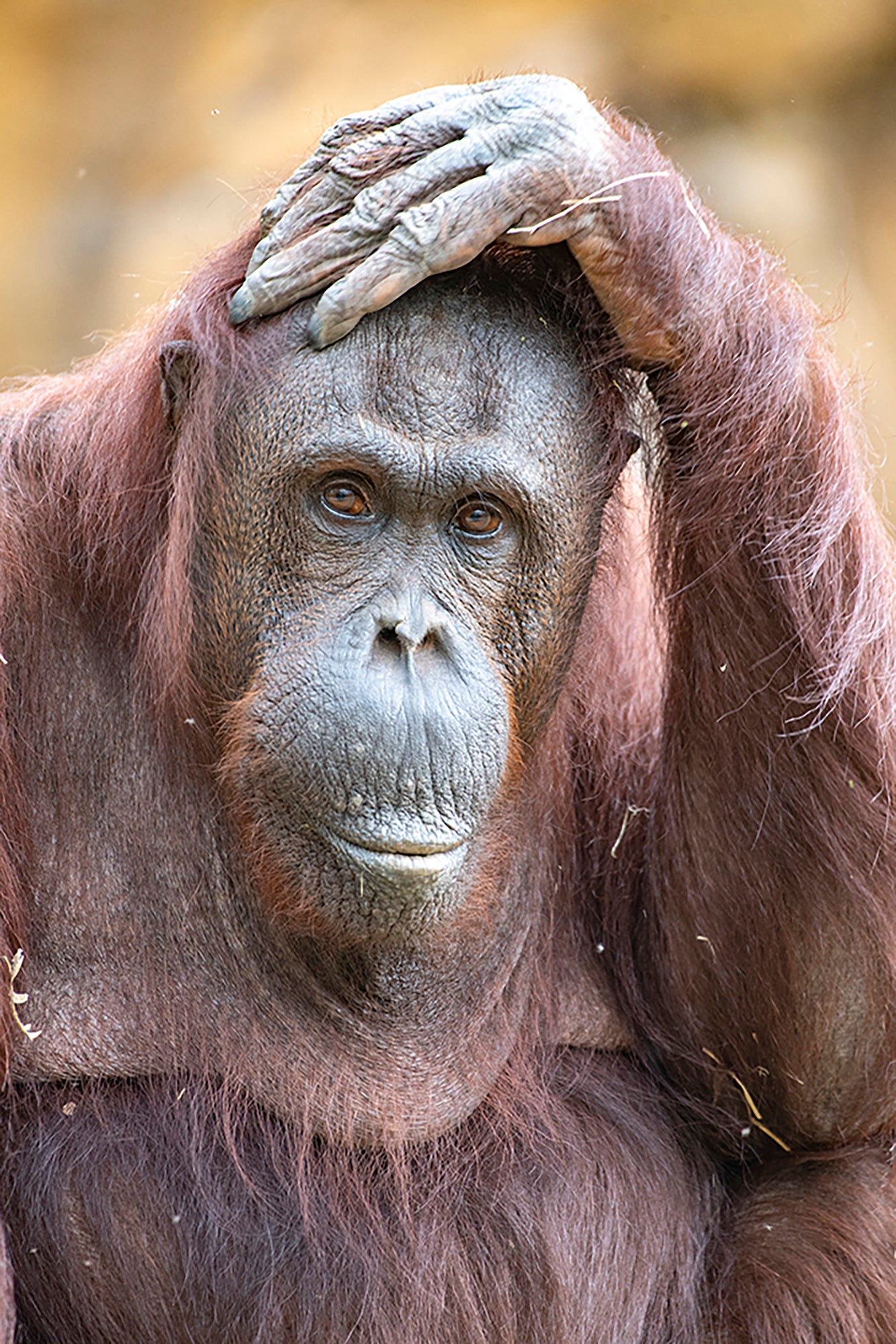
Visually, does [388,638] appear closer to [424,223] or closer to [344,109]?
[424,223]

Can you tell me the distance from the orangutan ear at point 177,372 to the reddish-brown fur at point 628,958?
53mm

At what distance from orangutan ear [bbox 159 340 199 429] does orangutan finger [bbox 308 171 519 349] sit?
1.00 ft

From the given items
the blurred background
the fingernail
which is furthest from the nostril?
the blurred background

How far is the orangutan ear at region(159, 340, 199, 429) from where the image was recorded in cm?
253

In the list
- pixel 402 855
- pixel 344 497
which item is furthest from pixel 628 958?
pixel 344 497

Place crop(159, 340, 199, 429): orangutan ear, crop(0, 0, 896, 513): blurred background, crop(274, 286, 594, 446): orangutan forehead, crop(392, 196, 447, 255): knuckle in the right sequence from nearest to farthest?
crop(392, 196, 447, 255): knuckle, crop(274, 286, 594, 446): orangutan forehead, crop(159, 340, 199, 429): orangutan ear, crop(0, 0, 896, 513): blurred background

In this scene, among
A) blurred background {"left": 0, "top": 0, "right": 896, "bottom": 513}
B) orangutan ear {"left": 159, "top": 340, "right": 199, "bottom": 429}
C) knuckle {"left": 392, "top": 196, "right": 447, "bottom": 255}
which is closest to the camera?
knuckle {"left": 392, "top": 196, "right": 447, "bottom": 255}

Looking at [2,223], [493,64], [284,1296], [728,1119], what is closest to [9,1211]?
[284,1296]

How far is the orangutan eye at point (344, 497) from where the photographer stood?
2.42m

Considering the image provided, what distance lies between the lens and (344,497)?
7.95ft

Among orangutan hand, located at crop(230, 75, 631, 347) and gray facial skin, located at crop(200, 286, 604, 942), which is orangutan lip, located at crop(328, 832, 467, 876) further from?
orangutan hand, located at crop(230, 75, 631, 347)

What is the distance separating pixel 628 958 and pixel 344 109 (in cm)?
421

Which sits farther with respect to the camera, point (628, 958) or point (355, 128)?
point (628, 958)

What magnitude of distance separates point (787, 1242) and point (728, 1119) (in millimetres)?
260
